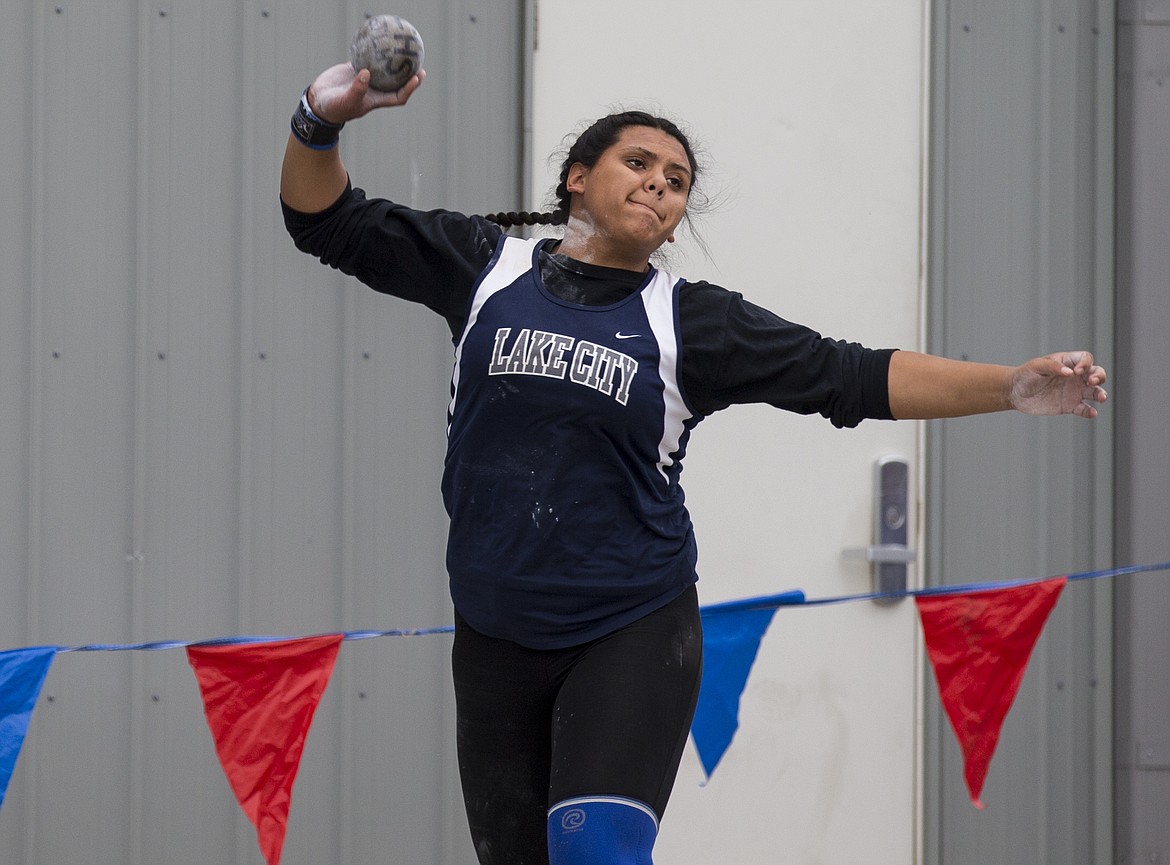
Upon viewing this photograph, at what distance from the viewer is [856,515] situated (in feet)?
13.7

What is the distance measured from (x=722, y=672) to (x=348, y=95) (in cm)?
183

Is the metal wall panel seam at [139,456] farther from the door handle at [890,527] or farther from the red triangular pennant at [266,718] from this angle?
the door handle at [890,527]

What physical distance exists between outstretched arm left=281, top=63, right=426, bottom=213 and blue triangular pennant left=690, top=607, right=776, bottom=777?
1.55 m

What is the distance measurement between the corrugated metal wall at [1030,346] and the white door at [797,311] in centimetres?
12

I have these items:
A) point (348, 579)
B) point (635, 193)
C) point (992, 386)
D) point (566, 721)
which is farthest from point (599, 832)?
point (348, 579)

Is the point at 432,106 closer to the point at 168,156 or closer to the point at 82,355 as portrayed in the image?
the point at 168,156

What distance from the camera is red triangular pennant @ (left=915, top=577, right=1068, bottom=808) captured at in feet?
12.2

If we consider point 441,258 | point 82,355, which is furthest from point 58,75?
point 441,258

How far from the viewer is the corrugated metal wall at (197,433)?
3.74m

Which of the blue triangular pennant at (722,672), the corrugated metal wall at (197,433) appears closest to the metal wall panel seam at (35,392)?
the corrugated metal wall at (197,433)

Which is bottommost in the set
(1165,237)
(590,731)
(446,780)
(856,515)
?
(446,780)

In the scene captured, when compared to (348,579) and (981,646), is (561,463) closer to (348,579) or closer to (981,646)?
(348,579)

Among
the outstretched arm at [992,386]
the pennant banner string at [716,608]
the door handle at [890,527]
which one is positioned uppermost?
the outstretched arm at [992,386]

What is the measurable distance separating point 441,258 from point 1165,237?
2741mm
